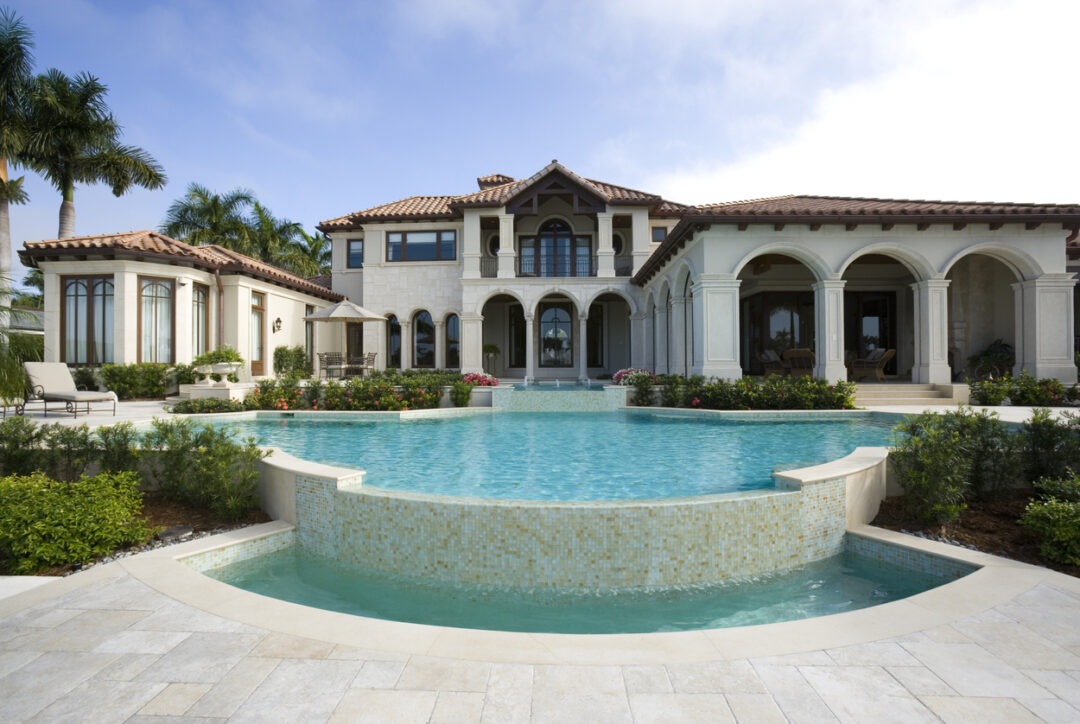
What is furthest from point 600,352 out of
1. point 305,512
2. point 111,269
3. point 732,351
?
point 305,512

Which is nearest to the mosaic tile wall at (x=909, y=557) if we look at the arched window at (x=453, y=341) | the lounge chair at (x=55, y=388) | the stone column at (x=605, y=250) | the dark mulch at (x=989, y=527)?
the dark mulch at (x=989, y=527)

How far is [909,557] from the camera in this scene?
14.1 feet

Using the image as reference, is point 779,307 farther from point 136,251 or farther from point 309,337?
point 136,251

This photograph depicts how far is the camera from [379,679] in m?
2.27

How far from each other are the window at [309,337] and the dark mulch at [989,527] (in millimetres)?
21666

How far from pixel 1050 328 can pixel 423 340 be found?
20.9 meters

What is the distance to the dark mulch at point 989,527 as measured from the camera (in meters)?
4.17

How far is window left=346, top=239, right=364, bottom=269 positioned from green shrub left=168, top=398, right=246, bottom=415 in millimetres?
12834

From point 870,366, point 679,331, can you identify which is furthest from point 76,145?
point 870,366

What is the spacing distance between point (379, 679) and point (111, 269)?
18.7 metres

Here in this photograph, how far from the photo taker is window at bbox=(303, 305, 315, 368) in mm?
22461

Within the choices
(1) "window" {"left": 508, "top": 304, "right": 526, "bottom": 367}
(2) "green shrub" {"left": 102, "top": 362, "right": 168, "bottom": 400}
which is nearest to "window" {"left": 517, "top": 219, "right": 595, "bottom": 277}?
(1) "window" {"left": 508, "top": 304, "right": 526, "bottom": 367}

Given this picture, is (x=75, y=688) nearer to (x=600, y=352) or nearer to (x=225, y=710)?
(x=225, y=710)

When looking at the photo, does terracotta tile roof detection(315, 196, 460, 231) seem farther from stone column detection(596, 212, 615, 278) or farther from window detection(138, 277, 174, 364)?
window detection(138, 277, 174, 364)
